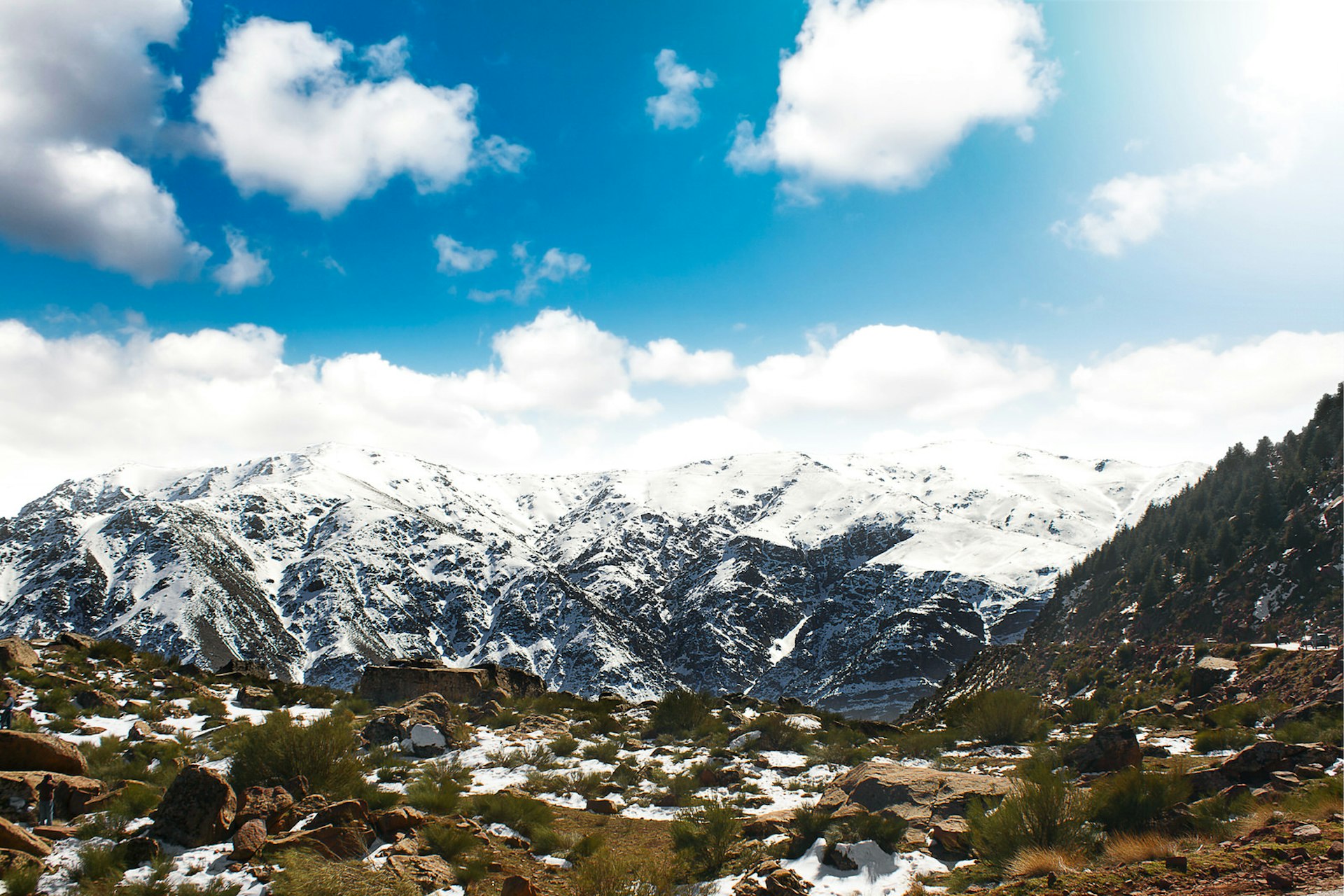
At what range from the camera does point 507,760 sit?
1558cm

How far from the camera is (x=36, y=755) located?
1000cm

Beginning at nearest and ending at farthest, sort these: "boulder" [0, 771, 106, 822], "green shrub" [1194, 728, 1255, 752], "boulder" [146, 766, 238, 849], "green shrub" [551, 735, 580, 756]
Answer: "boulder" [146, 766, 238, 849] → "boulder" [0, 771, 106, 822] → "green shrub" [1194, 728, 1255, 752] → "green shrub" [551, 735, 580, 756]

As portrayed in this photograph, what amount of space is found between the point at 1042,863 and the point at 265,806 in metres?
10.5

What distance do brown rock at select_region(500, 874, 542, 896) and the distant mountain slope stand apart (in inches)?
1456

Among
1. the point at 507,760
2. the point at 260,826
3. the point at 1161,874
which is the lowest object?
the point at 507,760

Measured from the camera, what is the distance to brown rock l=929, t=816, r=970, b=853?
970 centimetres

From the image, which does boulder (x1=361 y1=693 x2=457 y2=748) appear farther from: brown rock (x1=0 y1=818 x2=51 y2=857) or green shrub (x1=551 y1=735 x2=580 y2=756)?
brown rock (x1=0 y1=818 x2=51 y2=857)

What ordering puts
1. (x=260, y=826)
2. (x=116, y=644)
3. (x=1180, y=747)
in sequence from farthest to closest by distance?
(x=116, y=644)
(x=1180, y=747)
(x=260, y=826)

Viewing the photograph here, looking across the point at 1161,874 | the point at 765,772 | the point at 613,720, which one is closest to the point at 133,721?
the point at 613,720

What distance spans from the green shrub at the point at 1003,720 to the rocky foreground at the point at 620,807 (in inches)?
35.1

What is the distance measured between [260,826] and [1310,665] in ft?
109

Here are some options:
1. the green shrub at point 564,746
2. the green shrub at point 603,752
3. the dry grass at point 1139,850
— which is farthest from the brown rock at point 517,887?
the green shrub at point 564,746

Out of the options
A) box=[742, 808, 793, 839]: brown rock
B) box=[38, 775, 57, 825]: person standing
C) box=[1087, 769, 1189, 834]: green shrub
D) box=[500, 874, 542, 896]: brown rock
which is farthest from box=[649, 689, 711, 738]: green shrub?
box=[38, 775, 57, 825]: person standing

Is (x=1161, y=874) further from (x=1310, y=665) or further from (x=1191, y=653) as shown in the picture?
(x=1191, y=653)
